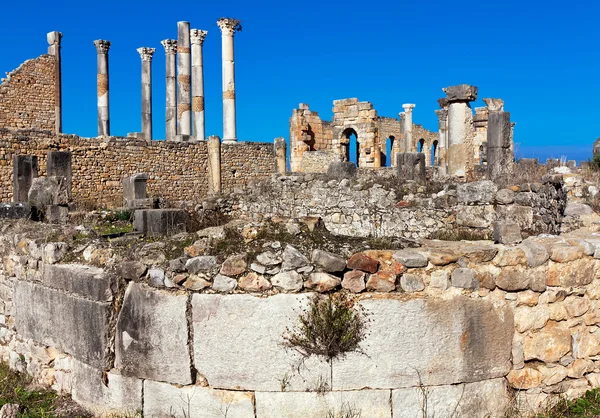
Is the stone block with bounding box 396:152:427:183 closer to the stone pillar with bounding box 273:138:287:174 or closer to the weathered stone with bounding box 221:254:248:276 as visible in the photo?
the weathered stone with bounding box 221:254:248:276

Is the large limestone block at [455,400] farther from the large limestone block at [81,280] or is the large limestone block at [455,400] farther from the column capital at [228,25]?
the column capital at [228,25]

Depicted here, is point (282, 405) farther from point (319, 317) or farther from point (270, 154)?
point (270, 154)

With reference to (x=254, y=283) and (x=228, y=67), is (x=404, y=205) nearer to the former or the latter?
(x=254, y=283)

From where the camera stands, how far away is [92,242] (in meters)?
5.25

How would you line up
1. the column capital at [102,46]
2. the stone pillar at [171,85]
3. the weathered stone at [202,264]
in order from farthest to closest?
the stone pillar at [171,85] → the column capital at [102,46] → the weathered stone at [202,264]

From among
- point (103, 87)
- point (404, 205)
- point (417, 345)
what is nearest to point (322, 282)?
point (417, 345)

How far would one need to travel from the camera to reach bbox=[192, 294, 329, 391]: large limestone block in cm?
412

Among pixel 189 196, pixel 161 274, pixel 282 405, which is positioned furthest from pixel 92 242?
pixel 189 196

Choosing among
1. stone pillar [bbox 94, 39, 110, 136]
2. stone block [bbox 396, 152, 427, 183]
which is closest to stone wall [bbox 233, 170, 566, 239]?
stone block [bbox 396, 152, 427, 183]

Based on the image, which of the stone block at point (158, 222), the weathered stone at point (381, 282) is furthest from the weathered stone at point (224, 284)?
the stone block at point (158, 222)

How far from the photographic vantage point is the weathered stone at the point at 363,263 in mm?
4141

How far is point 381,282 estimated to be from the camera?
4137 mm

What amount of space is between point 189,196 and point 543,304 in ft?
63.9

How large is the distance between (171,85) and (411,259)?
76.8ft
